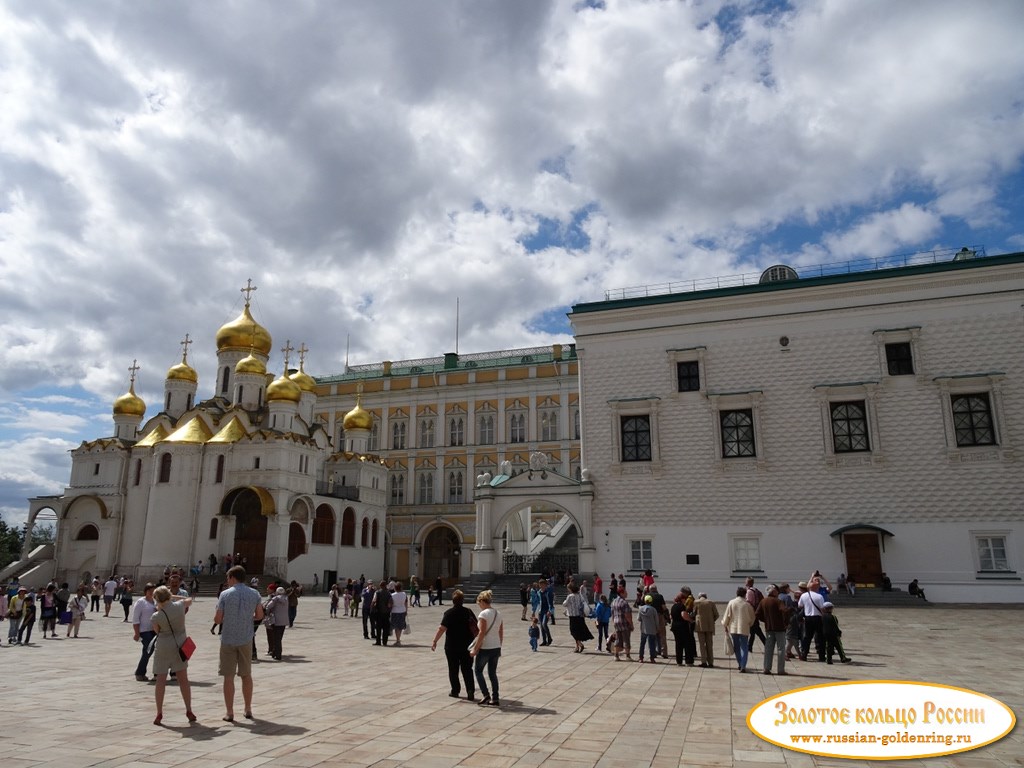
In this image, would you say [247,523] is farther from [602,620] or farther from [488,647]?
[488,647]

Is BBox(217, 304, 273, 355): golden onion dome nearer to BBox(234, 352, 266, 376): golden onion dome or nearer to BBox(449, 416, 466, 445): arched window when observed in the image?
BBox(234, 352, 266, 376): golden onion dome

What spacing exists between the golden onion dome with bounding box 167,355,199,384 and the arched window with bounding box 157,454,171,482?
25.7 feet

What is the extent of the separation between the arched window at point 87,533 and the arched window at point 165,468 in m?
5.13

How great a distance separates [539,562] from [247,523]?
51.7 feet

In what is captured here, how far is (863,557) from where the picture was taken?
2572cm

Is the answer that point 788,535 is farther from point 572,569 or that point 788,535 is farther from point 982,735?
point 982,735

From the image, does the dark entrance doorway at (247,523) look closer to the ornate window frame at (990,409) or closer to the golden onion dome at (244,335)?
the golden onion dome at (244,335)

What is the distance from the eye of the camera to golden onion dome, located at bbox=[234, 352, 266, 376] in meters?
44.4

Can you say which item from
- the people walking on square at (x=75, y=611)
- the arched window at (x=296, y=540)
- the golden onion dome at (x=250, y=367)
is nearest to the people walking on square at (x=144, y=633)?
the people walking on square at (x=75, y=611)

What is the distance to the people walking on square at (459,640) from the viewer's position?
9578 millimetres

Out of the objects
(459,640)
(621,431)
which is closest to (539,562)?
(621,431)

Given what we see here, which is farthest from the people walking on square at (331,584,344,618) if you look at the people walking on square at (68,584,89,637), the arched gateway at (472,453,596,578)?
the people walking on square at (68,584,89,637)

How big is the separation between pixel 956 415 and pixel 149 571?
36.7 metres

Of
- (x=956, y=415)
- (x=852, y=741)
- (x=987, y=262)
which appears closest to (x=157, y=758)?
(x=852, y=741)
